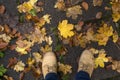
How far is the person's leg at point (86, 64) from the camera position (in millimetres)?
3822

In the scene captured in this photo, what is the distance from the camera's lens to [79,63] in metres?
3.95

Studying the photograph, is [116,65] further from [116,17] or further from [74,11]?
[74,11]

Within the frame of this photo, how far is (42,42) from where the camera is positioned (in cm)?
405

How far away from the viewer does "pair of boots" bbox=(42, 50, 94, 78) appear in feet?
12.8

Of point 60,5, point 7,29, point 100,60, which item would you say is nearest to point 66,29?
point 60,5

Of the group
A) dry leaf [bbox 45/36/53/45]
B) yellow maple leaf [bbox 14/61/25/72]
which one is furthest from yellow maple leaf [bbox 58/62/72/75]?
yellow maple leaf [bbox 14/61/25/72]

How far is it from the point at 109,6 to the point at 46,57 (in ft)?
3.19

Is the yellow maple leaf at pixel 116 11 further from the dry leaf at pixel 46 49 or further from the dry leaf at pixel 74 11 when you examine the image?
the dry leaf at pixel 46 49

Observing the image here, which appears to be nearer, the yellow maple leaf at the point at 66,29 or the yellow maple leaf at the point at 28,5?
the yellow maple leaf at the point at 66,29

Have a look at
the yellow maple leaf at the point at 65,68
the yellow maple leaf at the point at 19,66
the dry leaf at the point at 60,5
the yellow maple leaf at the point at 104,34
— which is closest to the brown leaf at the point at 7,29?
the yellow maple leaf at the point at 19,66

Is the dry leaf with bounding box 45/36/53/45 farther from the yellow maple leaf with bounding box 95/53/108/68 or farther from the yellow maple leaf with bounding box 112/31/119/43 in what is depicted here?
the yellow maple leaf with bounding box 112/31/119/43

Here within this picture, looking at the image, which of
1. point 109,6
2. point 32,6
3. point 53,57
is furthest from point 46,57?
point 109,6

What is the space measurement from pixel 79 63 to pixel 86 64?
0.28 ft

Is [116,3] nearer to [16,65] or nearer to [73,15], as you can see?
[73,15]
